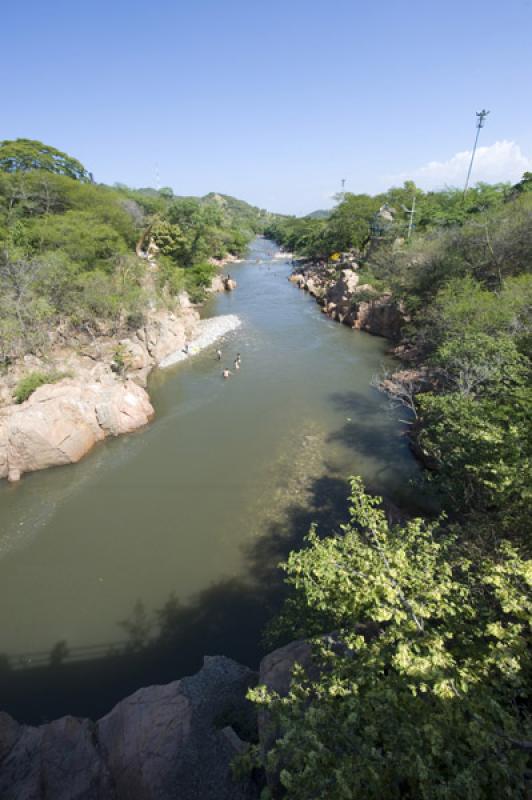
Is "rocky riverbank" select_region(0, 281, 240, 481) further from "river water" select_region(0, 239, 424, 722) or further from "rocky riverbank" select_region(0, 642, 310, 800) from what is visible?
"rocky riverbank" select_region(0, 642, 310, 800)

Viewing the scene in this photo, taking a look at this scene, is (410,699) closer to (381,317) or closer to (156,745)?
(156,745)

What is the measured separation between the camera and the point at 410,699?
3.85 m

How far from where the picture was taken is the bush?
17938mm

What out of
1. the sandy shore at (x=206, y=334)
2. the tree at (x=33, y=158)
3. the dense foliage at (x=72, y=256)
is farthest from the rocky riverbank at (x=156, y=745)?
the tree at (x=33, y=158)

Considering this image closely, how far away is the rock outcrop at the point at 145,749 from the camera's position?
5.85 m

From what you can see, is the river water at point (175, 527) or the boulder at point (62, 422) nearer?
the river water at point (175, 527)

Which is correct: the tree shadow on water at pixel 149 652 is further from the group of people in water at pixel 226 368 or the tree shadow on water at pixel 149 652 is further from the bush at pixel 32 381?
the group of people in water at pixel 226 368

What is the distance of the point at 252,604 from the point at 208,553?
7.77 feet

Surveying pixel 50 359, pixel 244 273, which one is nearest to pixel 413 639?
pixel 50 359

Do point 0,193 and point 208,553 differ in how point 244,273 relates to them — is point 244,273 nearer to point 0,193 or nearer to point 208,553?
point 0,193

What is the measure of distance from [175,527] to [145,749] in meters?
7.33

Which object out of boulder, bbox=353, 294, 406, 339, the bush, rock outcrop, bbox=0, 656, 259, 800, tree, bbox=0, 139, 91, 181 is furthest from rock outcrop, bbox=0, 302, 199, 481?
tree, bbox=0, 139, 91, 181

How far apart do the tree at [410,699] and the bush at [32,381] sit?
17.3 m

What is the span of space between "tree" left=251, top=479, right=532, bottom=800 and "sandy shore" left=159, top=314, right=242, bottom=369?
23.7 m
